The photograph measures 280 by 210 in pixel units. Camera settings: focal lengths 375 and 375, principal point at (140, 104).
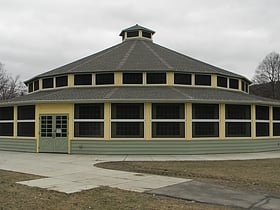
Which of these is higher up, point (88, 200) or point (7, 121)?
point (7, 121)

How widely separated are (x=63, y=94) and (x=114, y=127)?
361 cm

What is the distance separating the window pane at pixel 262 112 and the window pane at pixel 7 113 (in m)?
13.6

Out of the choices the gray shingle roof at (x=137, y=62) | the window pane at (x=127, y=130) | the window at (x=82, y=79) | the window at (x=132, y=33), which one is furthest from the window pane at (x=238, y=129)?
the window at (x=132, y=33)

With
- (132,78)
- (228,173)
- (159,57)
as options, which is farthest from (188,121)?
(228,173)

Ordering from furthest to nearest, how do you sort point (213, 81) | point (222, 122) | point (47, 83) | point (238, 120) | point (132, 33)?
point (132, 33) < point (47, 83) < point (213, 81) < point (238, 120) < point (222, 122)

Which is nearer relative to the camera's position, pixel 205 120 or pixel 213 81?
pixel 205 120

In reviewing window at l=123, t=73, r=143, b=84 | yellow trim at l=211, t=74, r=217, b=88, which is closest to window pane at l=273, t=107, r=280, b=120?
yellow trim at l=211, t=74, r=217, b=88

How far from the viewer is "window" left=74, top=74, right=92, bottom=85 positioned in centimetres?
2141

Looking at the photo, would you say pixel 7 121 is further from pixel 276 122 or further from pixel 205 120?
pixel 276 122

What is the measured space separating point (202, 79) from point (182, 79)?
1.33 meters

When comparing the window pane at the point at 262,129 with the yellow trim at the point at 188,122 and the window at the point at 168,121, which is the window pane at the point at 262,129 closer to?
the yellow trim at the point at 188,122

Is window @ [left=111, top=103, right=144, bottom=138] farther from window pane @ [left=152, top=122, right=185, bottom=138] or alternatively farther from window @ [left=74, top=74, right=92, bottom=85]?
window @ [left=74, top=74, right=92, bottom=85]

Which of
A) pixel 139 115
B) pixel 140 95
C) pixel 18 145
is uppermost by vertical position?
pixel 140 95

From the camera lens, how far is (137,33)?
1121 inches
